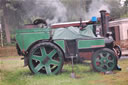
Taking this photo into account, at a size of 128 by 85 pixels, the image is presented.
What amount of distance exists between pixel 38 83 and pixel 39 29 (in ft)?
5.34

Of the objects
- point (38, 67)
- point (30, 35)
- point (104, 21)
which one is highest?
point (104, 21)

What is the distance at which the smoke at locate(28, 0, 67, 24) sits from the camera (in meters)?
9.45

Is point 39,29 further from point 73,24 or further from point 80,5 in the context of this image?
point 80,5

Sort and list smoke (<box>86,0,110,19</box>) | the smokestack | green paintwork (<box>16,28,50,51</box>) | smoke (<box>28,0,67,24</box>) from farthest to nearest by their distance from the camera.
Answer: smoke (<box>86,0,110,19</box>), smoke (<box>28,0,67,24</box>), the smokestack, green paintwork (<box>16,28,50,51</box>)

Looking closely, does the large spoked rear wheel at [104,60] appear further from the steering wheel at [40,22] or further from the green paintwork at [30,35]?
the steering wheel at [40,22]

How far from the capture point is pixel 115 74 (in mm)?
5512

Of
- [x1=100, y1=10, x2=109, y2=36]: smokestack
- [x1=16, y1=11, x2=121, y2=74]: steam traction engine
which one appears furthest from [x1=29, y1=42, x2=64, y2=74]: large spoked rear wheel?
[x1=100, y1=10, x2=109, y2=36]: smokestack

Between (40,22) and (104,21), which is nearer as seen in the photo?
(40,22)

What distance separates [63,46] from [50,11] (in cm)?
460

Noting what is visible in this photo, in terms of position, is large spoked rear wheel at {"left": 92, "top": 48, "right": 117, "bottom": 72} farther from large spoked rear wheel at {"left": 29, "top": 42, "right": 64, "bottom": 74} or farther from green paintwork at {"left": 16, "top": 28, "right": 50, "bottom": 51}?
green paintwork at {"left": 16, "top": 28, "right": 50, "bottom": 51}

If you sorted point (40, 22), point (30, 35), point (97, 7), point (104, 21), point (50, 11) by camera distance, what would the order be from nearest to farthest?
1. point (30, 35)
2. point (40, 22)
3. point (104, 21)
4. point (50, 11)
5. point (97, 7)

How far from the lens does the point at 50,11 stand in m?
9.95

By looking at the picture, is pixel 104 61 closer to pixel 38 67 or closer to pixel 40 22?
pixel 38 67

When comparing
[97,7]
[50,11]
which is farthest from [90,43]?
[97,7]
